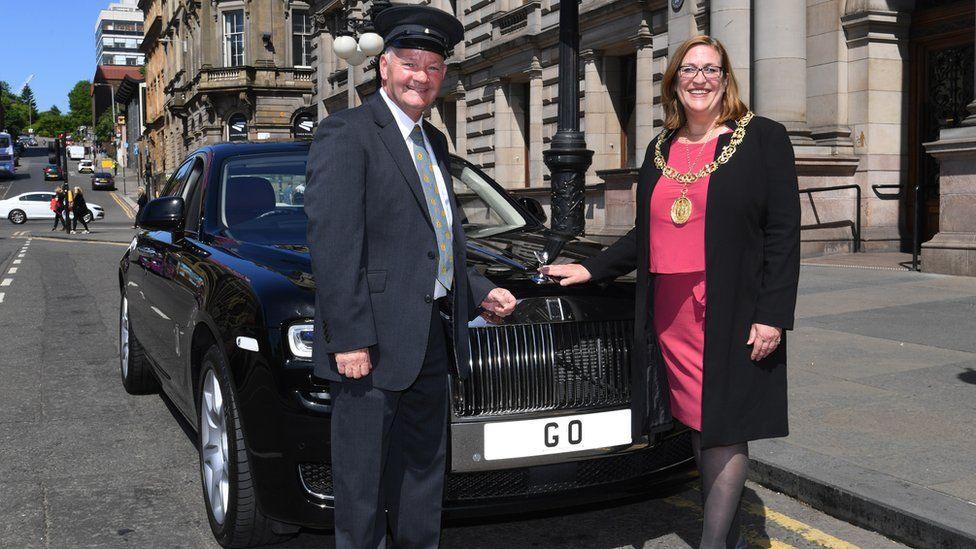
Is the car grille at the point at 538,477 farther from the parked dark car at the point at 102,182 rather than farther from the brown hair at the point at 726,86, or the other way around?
the parked dark car at the point at 102,182

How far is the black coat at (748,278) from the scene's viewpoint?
3.04m

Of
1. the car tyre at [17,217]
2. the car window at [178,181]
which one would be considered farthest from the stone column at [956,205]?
the car tyre at [17,217]

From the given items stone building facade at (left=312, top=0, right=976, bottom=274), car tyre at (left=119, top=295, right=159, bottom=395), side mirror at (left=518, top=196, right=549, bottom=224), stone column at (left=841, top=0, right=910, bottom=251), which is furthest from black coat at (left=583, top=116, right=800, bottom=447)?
stone column at (left=841, top=0, right=910, bottom=251)

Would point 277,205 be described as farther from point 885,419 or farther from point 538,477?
point 885,419

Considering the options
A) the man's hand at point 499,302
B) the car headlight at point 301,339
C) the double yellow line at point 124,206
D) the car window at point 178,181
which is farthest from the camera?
the double yellow line at point 124,206

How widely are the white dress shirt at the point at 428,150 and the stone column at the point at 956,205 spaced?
33.4 ft

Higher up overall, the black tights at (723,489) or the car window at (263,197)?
the car window at (263,197)

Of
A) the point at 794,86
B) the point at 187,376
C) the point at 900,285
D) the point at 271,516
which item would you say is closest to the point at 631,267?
the point at 271,516

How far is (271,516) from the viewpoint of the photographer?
3379 millimetres

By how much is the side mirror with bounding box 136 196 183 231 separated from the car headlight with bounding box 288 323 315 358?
1.65m

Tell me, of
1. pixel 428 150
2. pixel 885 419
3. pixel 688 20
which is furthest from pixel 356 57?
pixel 428 150

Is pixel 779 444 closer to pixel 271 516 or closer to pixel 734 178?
pixel 734 178

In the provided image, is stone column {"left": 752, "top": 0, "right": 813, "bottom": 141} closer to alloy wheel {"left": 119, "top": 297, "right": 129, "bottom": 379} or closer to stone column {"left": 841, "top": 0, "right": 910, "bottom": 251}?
stone column {"left": 841, "top": 0, "right": 910, "bottom": 251}

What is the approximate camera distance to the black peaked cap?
2.85 metres
